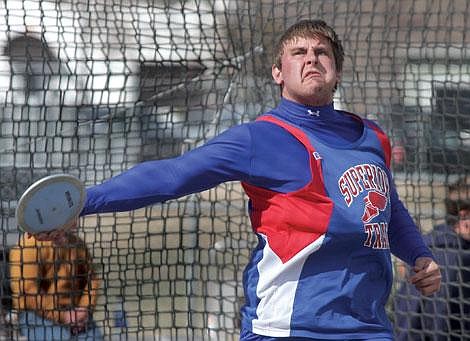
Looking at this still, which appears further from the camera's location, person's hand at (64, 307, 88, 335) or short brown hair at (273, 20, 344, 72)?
person's hand at (64, 307, 88, 335)

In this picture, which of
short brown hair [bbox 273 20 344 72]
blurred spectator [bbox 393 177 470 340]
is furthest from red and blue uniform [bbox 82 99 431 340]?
blurred spectator [bbox 393 177 470 340]

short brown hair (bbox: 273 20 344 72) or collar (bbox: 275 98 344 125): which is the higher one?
short brown hair (bbox: 273 20 344 72)

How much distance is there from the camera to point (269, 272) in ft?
9.54

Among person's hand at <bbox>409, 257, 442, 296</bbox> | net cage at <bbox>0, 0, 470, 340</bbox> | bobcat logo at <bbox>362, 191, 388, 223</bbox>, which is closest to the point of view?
bobcat logo at <bbox>362, 191, 388, 223</bbox>

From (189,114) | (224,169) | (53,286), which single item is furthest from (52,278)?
(224,169)

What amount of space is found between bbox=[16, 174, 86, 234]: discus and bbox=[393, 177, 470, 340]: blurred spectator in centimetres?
256

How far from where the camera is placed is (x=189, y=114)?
15.6 feet

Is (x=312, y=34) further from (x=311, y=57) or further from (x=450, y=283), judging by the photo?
(x=450, y=283)

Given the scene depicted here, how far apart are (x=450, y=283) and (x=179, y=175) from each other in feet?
7.85

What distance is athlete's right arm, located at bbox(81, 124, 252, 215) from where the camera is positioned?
9.07 feet

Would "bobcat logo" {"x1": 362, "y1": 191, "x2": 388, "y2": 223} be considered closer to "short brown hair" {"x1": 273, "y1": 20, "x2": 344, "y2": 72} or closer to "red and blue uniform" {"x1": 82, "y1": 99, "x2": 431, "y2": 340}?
"red and blue uniform" {"x1": 82, "y1": 99, "x2": 431, "y2": 340}

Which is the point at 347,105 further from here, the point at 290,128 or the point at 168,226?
the point at 290,128

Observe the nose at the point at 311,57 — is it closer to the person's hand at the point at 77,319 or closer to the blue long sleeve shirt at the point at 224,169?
the blue long sleeve shirt at the point at 224,169

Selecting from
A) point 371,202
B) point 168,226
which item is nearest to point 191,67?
point 168,226
